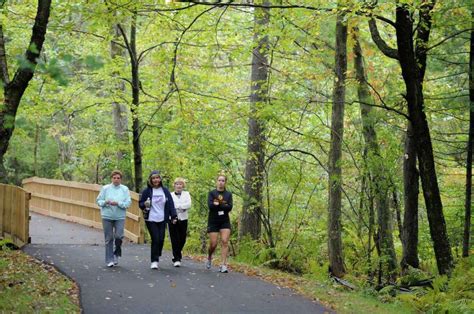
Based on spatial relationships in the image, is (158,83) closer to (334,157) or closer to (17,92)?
(334,157)

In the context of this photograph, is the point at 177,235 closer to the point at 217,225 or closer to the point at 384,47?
the point at 217,225

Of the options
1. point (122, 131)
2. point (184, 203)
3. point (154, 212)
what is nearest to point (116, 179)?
point (154, 212)

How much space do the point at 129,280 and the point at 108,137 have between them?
12265 millimetres

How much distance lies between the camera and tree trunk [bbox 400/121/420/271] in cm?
1262

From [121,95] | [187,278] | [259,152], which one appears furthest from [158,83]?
[187,278]

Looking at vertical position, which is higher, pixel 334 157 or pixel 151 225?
pixel 334 157

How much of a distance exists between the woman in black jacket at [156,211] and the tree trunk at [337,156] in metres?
3.74

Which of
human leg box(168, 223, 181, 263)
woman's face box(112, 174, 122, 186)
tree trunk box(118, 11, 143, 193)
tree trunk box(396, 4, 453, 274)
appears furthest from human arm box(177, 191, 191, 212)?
tree trunk box(118, 11, 143, 193)

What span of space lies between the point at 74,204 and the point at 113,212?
A: 981 cm

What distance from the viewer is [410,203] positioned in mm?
12656

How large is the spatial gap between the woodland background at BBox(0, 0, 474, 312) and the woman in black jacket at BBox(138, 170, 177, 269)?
Result: 290 centimetres

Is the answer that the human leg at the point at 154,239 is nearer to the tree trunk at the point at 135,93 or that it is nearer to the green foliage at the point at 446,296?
the green foliage at the point at 446,296

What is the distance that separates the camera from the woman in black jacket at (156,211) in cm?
1086

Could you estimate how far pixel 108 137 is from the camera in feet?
69.3
